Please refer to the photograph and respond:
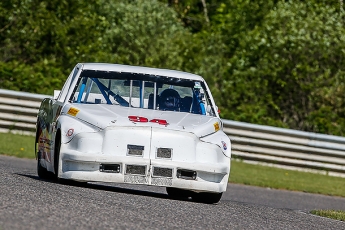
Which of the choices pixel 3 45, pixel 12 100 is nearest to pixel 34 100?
pixel 12 100

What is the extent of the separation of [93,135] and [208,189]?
4.49 ft

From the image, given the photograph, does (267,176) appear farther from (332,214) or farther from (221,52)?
(221,52)

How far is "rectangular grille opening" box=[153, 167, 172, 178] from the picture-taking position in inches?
430

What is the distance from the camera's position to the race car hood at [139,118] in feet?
36.6

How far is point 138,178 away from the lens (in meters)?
10.9

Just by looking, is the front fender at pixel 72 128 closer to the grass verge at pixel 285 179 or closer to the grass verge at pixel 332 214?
the grass verge at pixel 332 214

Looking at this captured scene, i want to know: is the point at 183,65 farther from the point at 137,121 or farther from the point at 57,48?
the point at 137,121

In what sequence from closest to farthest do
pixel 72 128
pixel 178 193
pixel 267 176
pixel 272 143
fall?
pixel 72 128 → pixel 178 193 → pixel 267 176 → pixel 272 143

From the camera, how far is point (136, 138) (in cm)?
1097

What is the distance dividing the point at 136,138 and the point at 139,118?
0.36 metres

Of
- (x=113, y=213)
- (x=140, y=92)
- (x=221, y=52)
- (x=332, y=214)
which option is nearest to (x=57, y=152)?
(x=140, y=92)

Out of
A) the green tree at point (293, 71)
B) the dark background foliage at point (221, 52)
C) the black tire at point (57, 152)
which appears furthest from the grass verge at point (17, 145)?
the green tree at point (293, 71)

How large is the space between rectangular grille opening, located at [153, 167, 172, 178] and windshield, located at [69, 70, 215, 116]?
1.32 metres

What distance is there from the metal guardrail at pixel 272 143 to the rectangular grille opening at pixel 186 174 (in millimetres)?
10847
